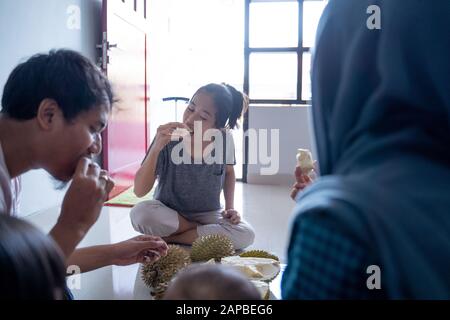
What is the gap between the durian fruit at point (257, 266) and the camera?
47.8 inches

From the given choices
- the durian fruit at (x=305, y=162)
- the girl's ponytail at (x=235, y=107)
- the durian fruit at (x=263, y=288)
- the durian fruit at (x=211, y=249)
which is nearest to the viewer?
the durian fruit at (x=263, y=288)

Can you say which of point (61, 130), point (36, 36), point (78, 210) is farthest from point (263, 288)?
point (36, 36)

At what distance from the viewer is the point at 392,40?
58 cm

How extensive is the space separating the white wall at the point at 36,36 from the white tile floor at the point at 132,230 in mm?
124

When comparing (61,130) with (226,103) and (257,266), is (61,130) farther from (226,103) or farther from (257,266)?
(226,103)

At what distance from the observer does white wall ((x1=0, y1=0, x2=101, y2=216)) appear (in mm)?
2285

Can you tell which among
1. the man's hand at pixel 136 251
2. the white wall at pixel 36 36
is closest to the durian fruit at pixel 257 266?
the man's hand at pixel 136 251

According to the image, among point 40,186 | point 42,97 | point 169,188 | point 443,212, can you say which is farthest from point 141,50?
point 443,212

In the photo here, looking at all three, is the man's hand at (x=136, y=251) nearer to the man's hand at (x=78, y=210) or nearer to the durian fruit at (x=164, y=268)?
the durian fruit at (x=164, y=268)

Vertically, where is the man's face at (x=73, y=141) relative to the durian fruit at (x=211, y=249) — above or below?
above

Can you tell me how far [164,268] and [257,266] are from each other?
28cm

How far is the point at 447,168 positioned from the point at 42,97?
0.77m

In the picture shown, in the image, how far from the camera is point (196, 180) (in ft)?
6.84
